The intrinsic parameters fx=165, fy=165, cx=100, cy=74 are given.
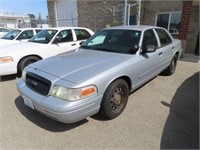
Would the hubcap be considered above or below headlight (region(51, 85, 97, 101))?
below

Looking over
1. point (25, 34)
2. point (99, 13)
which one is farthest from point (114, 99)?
point (99, 13)

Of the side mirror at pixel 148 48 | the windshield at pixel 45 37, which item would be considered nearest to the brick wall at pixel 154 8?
the windshield at pixel 45 37

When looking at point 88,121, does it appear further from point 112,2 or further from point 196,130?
point 112,2

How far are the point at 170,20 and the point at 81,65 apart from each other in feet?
26.9

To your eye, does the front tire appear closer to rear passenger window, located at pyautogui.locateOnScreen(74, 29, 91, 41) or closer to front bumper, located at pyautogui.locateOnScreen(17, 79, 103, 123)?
front bumper, located at pyautogui.locateOnScreen(17, 79, 103, 123)

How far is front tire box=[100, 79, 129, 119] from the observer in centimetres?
268

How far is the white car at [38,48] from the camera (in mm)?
4629

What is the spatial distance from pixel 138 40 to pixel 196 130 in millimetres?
1962

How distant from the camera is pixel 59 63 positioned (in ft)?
9.82

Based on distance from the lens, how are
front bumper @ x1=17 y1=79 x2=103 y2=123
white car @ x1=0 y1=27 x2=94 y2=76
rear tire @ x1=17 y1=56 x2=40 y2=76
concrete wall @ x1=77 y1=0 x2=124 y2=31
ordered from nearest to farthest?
front bumper @ x1=17 y1=79 x2=103 y2=123, white car @ x1=0 y1=27 x2=94 y2=76, rear tire @ x1=17 y1=56 x2=40 y2=76, concrete wall @ x1=77 y1=0 x2=124 y2=31

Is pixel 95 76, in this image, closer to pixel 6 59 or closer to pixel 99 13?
pixel 6 59

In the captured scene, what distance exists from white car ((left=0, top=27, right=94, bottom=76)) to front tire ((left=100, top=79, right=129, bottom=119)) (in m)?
2.63

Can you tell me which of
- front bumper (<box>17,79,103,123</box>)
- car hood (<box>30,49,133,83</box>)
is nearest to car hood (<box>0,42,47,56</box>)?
car hood (<box>30,49,133,83</box>)

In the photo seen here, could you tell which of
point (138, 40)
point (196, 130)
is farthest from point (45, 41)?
point (196, 130)
